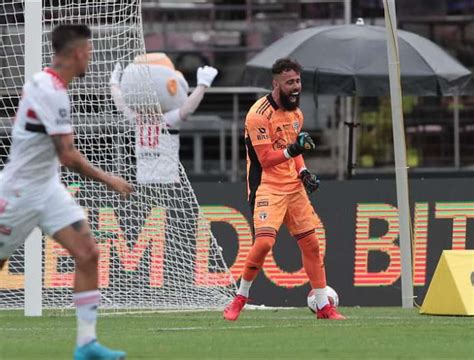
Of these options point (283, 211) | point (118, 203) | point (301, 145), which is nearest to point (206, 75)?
point (118, 203)

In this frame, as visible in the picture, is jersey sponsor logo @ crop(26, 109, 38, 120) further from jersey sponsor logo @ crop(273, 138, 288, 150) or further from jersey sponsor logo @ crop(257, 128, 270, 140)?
jersey sponsor logo @ crop(273, 138, 288, 150)

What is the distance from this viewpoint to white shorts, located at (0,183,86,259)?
899cm

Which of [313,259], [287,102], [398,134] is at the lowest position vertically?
[313,259]

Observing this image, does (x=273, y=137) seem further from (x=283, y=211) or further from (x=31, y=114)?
(x=31, y=114)

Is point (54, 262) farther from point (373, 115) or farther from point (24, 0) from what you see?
point (373, 115)

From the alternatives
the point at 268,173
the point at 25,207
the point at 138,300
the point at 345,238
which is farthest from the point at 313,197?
the point at 25,207

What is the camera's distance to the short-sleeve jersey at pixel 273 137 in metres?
12.7

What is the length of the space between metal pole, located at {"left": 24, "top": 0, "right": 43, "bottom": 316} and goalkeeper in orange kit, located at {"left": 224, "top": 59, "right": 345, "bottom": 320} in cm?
195

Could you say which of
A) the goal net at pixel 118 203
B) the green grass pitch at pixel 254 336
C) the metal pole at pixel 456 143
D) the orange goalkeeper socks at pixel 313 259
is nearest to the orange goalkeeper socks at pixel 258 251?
the orange goalkeeper socks at pixel 313 259

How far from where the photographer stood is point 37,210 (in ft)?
29.5

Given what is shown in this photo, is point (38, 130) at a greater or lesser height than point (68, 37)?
lesser

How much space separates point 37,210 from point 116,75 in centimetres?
568

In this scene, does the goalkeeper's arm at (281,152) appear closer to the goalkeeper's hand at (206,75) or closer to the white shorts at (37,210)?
the white shorts at (37,210)

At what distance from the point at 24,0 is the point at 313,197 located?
4593mm
